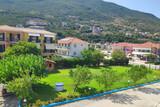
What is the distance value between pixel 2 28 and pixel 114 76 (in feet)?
92.7

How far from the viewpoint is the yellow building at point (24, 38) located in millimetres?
49469

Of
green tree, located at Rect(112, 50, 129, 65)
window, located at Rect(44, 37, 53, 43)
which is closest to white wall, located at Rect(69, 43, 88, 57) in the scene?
green tree, located at Rect(112, 50, 129, 65)

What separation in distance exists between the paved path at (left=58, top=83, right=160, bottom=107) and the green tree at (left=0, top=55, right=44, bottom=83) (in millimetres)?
6379

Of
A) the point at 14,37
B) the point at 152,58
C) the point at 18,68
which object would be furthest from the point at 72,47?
the point at 18,68

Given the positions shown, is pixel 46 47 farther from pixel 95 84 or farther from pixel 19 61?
pixel 19 61

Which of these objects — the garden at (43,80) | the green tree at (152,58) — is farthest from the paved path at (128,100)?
the green tree at (152,58)

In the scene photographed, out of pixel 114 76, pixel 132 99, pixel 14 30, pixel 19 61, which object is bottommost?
pixel 132 99

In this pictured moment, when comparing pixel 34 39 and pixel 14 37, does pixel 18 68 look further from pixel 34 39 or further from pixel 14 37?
pixel 34 39

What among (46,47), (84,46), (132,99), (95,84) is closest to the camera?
(132,99)

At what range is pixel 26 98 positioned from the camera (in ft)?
85.5

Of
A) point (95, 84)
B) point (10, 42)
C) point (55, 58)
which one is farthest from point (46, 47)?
point (95, 84)

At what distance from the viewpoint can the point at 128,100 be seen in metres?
29.6

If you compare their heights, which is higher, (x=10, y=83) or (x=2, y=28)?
(x=2, y=28)

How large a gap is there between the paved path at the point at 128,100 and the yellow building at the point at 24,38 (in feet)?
87.9
